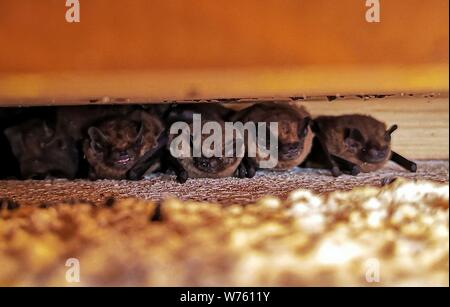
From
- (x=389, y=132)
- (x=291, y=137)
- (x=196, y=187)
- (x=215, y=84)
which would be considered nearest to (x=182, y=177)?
(x=196, y=187)

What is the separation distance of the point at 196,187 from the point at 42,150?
1.42 metres

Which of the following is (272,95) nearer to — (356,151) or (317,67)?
(317,67)

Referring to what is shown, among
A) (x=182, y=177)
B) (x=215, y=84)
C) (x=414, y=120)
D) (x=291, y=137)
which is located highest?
(x=215, y=84)

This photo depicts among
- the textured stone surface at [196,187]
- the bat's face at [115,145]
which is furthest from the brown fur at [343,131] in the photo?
the bat's face at [115,145]

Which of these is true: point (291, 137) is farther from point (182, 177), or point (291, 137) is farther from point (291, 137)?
point (182, 177)

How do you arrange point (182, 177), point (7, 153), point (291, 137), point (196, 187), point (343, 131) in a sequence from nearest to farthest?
point (196, 187) → point (182, 177) → point (7, 153) → point (291, 137) → point (343, 131)

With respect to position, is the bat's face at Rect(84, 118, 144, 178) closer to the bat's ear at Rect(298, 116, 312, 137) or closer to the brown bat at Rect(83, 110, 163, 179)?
the brown bat at Rect(83, 110, 163, 179)

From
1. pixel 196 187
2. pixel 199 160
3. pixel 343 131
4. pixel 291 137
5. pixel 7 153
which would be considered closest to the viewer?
pixel 196 187

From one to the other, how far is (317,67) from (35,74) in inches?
35.5

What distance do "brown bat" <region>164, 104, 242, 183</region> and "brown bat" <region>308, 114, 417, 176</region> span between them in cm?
60

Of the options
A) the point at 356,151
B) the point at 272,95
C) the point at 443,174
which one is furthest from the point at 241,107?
the point at 272,95

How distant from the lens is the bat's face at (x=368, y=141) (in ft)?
10.5

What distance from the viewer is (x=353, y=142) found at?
11.4ft

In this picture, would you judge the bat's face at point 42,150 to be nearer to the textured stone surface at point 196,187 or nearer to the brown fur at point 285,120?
the textured stone surface at point 196,187
